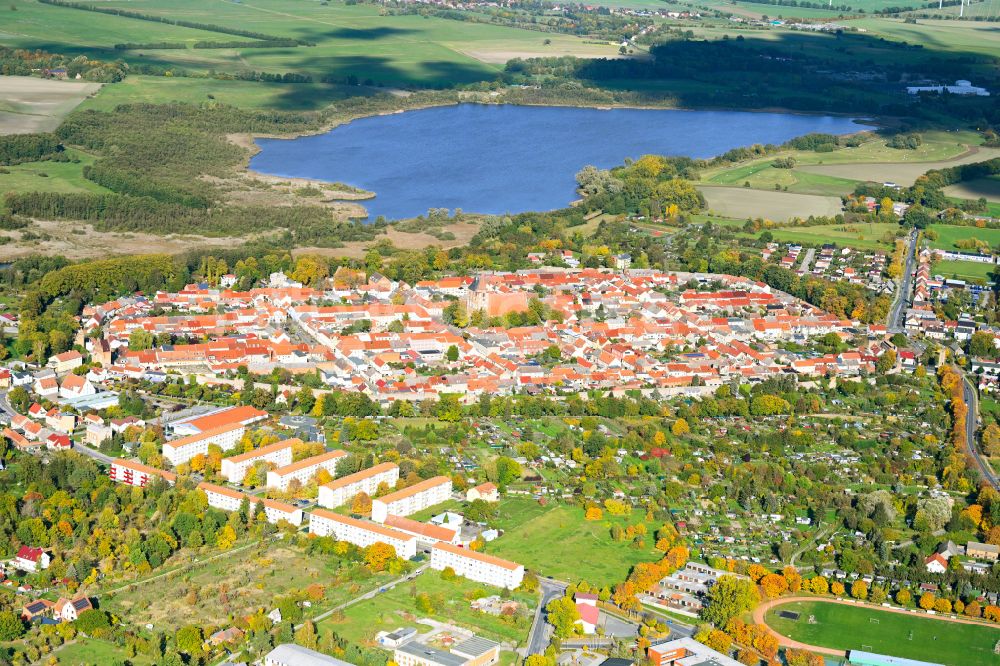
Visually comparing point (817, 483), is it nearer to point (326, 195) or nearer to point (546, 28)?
point (326, 195)

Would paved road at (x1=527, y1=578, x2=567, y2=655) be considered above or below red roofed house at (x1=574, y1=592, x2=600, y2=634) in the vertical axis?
below

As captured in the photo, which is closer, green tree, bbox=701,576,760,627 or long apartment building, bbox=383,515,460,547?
green tree, bbox=701,576,760,627

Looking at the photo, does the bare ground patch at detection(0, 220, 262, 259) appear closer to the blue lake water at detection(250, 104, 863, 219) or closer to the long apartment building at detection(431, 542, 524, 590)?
the blue lake water at detection(250, 104, 863, 219)

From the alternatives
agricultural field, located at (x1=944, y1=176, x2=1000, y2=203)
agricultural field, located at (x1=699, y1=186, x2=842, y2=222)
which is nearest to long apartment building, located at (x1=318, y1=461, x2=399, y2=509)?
agricultural field, located at (x1=699, y1=186, x2=842, y2=222)

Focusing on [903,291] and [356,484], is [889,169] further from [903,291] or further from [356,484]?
[356,484]

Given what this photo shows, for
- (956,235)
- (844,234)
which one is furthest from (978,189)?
(844,234)

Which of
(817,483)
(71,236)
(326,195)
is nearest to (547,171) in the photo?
(326,195)

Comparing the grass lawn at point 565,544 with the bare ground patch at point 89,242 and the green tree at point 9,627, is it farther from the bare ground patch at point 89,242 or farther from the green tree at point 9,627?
the bare ground patch at point 89,242
